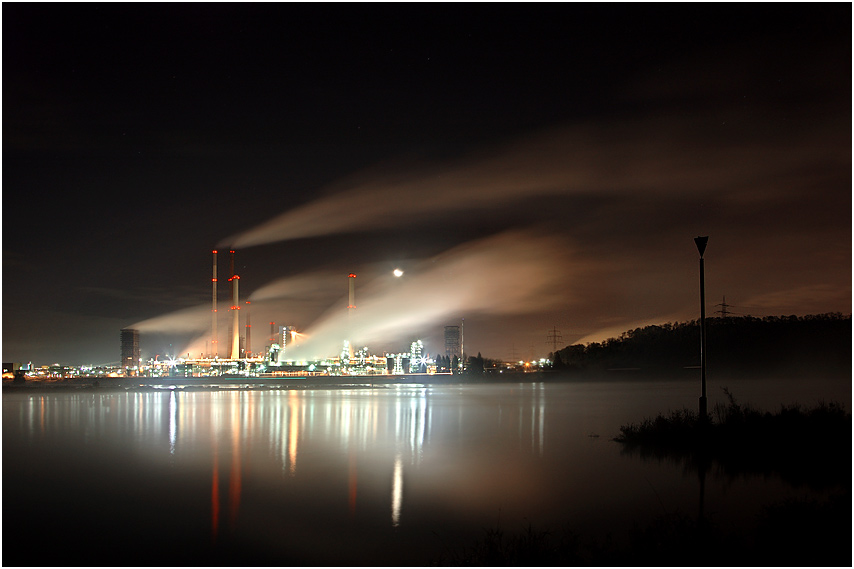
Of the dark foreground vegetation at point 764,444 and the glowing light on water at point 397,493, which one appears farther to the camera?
the dark foreground vegetation at point 764,444

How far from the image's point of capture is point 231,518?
36.3 feet

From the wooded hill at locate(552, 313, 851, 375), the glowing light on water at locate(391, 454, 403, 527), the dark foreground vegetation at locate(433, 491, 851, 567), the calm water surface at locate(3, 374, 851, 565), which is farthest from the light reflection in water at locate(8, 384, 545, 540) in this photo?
the wooded hill at locate(552, 313, 851, 375)

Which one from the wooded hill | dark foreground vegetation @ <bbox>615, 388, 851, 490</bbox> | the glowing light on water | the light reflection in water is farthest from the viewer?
the wooded hill

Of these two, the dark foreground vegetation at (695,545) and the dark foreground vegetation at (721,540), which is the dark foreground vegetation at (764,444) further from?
the dark foreground vegetation at (695,545)

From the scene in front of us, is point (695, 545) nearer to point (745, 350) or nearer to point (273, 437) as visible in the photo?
point (273, 437)

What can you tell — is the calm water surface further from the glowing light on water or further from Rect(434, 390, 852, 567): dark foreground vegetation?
Rect(434, 390, 852, 567): dark foreground vegetation

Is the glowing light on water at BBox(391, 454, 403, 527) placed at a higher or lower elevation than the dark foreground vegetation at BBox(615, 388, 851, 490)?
lower

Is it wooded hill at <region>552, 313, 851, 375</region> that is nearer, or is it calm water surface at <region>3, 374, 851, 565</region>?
calm water surface at <region>3, 374, 851, 565</region>

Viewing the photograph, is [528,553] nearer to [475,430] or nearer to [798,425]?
[798,425]

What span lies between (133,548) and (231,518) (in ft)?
6.32

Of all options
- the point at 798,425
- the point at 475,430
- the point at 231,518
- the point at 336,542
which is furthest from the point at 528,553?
the point at 475,430

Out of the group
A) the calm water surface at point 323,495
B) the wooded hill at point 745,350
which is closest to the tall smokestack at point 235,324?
the wooded hill at point 745,350

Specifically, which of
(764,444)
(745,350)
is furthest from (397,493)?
(745,350)

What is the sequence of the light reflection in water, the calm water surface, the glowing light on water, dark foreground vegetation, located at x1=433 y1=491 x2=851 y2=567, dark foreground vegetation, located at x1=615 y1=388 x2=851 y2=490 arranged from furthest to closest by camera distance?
the light reflection in water, dark foreground vegetation, located at x1=615 y1=388 x2=851 y2=490, the glowing light on water, the calm water surface, dark foreground vegetation, located at x1=433 y1=491 x2=851 y2=567
